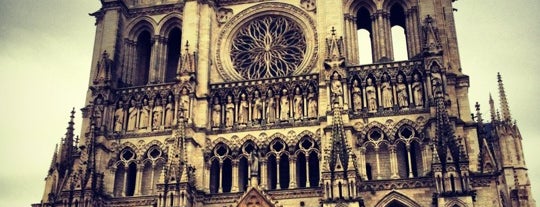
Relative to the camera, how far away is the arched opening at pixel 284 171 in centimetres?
3550

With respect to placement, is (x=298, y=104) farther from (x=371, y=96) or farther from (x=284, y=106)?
(x=371, y=96)

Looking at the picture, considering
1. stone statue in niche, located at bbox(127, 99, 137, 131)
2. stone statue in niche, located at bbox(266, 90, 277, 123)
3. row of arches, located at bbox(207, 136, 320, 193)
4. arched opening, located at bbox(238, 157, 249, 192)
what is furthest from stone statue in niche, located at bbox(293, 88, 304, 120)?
stone statue in niche, located at bbox(127, 99, 137, 131)

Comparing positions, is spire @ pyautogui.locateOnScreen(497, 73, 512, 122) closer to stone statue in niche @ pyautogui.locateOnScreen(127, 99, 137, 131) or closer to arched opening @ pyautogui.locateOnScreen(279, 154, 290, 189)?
arched opening @ pyautogui.locateOnScreen(279, 154, 290, 189)

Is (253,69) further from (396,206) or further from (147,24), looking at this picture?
(396,206)

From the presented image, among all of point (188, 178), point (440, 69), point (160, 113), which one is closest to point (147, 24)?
point (160, 113)

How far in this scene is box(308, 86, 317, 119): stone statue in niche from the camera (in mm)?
35978

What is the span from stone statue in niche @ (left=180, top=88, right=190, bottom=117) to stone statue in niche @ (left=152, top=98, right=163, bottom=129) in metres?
1.91

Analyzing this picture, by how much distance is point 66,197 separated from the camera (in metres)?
35.0

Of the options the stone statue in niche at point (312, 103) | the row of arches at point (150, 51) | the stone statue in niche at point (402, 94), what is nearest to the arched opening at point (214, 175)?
the stone statue in niche at point (312, 103)

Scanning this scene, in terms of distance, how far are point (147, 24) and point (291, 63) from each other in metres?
9.46

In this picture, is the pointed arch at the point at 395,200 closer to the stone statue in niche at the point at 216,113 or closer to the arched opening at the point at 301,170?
the arched opening at the point at 301,170

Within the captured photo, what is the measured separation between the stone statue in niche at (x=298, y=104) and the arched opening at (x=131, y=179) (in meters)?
9.08

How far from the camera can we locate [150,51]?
42812mm

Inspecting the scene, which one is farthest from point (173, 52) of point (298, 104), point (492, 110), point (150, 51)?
point (492, 110)
